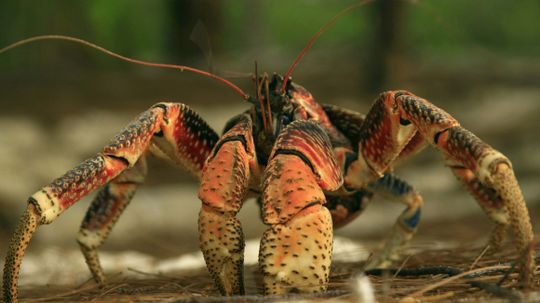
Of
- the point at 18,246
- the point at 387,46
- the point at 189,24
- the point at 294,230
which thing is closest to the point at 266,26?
the point at 189,24

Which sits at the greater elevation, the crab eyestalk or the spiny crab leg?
the spiny crab leg

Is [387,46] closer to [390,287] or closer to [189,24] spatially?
[189,24]

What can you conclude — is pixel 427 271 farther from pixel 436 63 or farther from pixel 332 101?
pixel 436 63

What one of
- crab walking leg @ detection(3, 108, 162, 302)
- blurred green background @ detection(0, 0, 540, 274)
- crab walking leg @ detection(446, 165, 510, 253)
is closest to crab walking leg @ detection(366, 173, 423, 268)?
crab walking leg @ detection(446, 165, 510, 253)

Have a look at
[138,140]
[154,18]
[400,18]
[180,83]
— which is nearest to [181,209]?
[180,83]

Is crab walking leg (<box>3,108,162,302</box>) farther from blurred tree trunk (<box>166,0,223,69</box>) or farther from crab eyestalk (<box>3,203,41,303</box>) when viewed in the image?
blurred tree trunk (<box>166,0,223,69</box>)

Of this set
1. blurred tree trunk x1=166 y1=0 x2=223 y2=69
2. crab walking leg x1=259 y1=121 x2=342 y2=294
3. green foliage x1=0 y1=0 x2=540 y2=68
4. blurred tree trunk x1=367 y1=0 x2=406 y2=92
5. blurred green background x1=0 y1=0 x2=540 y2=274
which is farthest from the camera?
green foliage x1=0 y1=0 x2=540 y2=68

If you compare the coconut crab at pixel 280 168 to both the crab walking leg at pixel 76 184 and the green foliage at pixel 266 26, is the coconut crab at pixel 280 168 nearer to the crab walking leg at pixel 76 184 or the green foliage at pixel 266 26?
the crab walking leg at pixel 76 184
